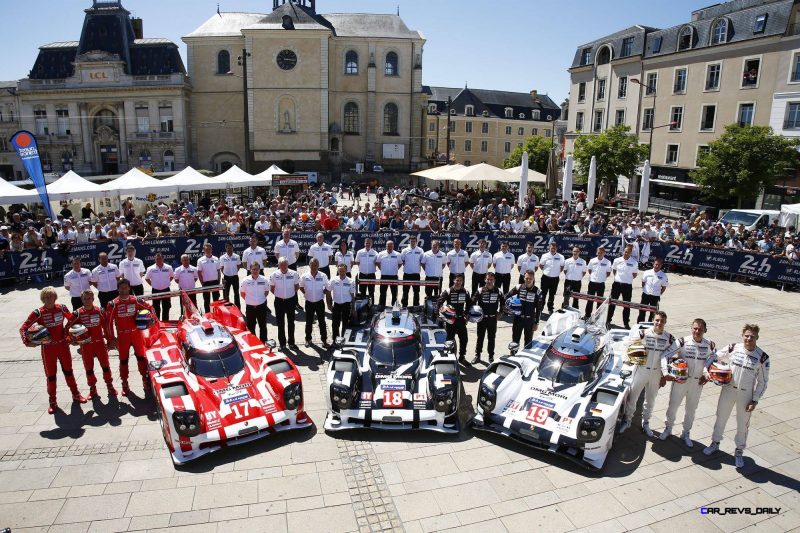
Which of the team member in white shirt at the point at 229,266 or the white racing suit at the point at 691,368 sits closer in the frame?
the white racing suit at the point at 691,368

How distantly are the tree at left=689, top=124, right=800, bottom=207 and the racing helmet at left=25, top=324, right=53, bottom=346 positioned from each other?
105 ft

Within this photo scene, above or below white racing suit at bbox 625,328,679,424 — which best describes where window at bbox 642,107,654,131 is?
above

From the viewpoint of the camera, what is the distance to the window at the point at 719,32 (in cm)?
3609

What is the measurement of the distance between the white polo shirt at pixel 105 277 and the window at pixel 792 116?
122 feet

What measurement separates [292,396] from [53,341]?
13.1ft

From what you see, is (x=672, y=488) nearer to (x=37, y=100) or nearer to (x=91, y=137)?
(x=91, y=137)

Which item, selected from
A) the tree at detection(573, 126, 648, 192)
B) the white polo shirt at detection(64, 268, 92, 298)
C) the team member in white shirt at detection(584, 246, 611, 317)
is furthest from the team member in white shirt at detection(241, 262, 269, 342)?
the tree at detection(573, 126, 648, 192)

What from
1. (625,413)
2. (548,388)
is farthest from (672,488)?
(548,388)

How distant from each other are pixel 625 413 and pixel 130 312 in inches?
329

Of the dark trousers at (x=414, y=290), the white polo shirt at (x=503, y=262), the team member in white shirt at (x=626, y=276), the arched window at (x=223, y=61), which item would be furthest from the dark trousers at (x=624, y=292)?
the arched window at (x=223, y=61)

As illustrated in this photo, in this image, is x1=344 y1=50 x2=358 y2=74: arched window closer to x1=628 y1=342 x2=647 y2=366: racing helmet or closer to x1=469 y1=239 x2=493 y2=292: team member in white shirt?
x1=469 y1=239 x2=493 y2=292: team member in white shirt

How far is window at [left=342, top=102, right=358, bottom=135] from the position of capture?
173 ft

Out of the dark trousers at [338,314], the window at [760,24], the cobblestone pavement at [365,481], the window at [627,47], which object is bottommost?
the cobblestone pavement at [365,481]

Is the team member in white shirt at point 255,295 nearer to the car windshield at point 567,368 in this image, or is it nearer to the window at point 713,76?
the car windshield at point 567,368
